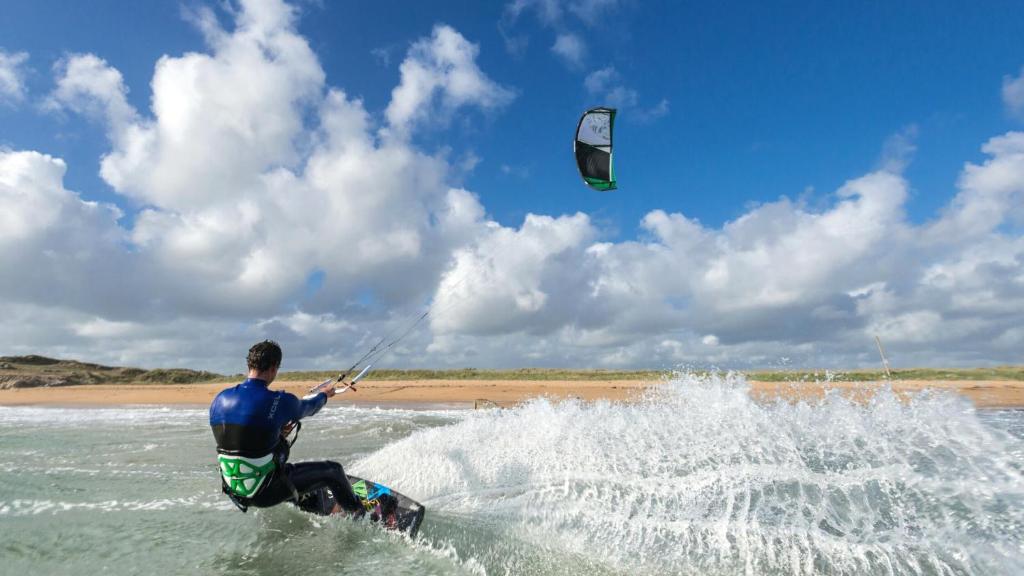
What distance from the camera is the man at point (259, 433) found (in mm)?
5152

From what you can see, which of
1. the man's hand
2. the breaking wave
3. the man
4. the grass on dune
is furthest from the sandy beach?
the man

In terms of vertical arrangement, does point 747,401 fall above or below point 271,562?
above

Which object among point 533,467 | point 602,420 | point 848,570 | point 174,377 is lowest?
point 848,570

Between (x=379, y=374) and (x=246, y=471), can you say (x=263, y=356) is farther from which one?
(x=379, y=374)

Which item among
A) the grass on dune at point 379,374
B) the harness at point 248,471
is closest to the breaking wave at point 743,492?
the harness at point 248,471

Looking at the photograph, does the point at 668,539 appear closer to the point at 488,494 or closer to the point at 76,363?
the point at 488,494

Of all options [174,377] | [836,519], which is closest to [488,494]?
[836,519]

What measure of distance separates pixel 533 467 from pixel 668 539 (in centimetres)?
228

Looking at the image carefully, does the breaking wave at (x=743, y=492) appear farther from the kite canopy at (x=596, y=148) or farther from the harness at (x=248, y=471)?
the kite canopy at (x=596, y=148)

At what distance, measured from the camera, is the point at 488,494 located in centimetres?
704

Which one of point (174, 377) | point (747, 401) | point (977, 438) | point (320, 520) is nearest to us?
point (977, 438)

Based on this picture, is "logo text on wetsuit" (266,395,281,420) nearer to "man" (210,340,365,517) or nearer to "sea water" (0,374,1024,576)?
"man" (210,340,365,517)

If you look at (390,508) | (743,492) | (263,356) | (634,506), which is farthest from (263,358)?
(743,492)

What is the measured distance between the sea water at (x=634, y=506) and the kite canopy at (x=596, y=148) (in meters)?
3.87
